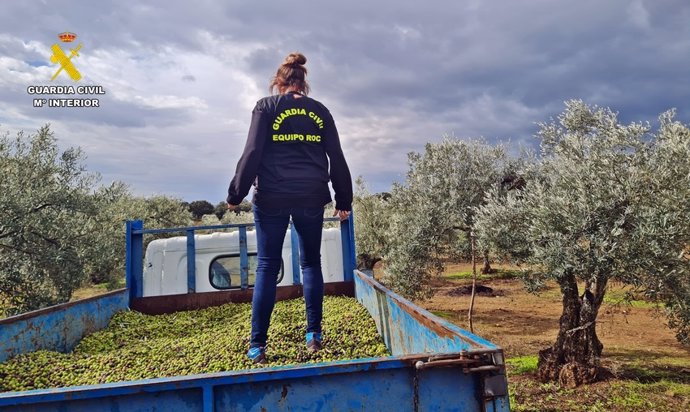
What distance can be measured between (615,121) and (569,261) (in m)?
3.44

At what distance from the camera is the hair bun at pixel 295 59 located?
4.29 m

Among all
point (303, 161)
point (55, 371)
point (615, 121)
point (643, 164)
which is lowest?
point (55, 371)

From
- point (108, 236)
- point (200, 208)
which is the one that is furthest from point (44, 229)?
point (200, 208)

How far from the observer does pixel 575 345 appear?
10.6 m

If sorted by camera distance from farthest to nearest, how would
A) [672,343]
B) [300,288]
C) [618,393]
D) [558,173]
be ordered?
1. [672,343]
2. [558,173]
3. [618,393]
4. [300,288]

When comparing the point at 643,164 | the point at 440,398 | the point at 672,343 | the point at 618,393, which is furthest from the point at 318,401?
the point at 672,343

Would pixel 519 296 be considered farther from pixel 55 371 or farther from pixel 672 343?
pixel 55 371

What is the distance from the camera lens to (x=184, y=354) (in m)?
4.20

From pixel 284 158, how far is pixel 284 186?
0.24m

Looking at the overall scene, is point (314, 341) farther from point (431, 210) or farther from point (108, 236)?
point (108, 236)

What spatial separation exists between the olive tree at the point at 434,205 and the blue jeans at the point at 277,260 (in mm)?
12142

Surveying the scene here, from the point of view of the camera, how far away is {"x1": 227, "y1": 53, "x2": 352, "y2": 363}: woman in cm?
385

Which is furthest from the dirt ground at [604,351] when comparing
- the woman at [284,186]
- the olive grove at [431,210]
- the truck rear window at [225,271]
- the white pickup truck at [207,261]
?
the woman at [284,186]

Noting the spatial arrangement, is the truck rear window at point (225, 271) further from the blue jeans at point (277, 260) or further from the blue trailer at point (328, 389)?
the blue trailer at point (328, 389)
